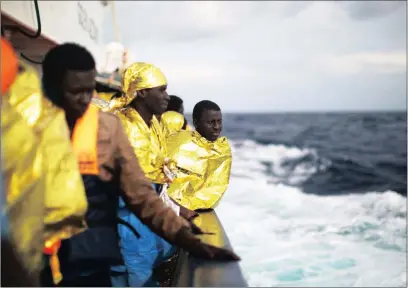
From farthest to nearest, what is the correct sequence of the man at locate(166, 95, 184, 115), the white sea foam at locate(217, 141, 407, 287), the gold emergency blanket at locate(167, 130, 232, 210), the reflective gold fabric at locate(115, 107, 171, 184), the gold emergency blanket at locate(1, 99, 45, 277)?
1. the white sea foam at locate(217, 141, 407, 287)
2. the man at locate(166, 95, 184, 115)
3. the gold emergency blanket at locate(167, 130, 232, 210)
4. the reflective gold fabric at locate(115, 107, 171, 184)
5. the gold emergency blanket at locate(1, 99, 45, 277)

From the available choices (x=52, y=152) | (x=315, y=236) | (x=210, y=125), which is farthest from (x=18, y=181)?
(x=315, y=236)

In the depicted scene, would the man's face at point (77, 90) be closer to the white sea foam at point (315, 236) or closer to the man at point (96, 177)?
the man at point (96, 177)

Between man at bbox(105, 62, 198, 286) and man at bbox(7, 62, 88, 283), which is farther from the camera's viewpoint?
man at bbox(105, 62, 198, 286)

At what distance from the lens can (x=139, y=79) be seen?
98.8 inches

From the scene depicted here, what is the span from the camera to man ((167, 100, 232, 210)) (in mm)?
3338

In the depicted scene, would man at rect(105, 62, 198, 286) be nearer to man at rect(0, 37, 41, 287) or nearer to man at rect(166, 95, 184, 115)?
man at rect(0, 37, 41, 287)

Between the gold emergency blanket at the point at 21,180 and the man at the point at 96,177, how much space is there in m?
0.22

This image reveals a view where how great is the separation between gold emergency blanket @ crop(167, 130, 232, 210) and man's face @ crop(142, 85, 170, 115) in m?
0.85

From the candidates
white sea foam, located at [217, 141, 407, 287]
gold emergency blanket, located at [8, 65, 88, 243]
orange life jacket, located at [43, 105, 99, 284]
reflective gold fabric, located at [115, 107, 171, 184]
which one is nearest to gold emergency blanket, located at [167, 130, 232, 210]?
reflective gold fabric, located at [115, 107, 171, 184]

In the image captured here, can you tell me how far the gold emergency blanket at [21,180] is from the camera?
1.37m

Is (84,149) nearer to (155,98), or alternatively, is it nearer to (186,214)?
(155,98)

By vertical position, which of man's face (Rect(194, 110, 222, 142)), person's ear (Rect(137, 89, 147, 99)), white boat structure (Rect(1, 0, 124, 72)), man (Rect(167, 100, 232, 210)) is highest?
white boat structure (Rect(1, 0, 124, 72))

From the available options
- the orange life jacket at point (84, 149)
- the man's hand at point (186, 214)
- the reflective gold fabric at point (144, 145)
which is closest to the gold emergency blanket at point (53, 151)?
the orange life jacket at point (84, 149)

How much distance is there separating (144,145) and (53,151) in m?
0.96
